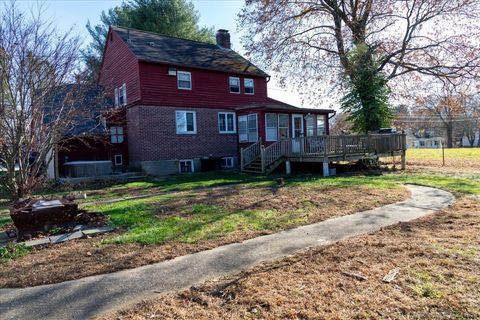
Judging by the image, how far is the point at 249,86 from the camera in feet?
74.1

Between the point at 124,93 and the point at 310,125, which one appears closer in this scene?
the point at 124,93

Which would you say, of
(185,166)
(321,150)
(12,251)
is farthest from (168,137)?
(12,251)

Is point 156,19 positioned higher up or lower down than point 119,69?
higher up

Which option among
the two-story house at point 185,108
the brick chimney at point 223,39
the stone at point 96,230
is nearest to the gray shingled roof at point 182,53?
the two-story house at point 185,108

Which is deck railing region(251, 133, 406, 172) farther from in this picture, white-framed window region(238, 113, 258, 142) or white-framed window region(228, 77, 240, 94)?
white-framed window region(228, 77, 240, 94)

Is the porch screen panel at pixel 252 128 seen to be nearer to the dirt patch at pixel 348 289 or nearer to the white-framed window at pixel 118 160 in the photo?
the white-framed window at pixel 118 160

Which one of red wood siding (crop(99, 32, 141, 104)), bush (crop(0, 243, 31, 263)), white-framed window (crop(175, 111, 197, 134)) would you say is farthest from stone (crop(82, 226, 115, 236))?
white-framed window (crop(175, 111, 197, 134))

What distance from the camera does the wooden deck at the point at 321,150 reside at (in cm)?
1531

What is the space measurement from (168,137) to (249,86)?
7302 millimetres

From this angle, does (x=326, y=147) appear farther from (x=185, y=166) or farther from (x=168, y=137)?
(x=168, y=137)

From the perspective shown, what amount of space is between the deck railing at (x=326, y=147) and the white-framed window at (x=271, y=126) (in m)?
1.56

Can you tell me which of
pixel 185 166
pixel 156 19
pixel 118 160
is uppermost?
pixel 156 19

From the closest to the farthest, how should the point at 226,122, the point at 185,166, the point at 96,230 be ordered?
1. the point at 96,230
2. the point at 185,166
3. the point at 226,122

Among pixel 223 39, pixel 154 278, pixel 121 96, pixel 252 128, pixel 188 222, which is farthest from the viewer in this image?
pixel 223 39
